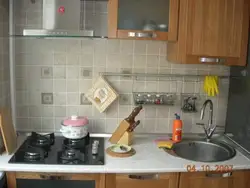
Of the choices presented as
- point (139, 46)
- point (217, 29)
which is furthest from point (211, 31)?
point (139, 46)

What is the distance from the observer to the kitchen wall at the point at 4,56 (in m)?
2.01

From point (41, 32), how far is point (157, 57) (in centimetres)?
89

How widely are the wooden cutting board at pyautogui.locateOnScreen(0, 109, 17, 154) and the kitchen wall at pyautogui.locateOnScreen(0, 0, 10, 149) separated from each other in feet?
0.41

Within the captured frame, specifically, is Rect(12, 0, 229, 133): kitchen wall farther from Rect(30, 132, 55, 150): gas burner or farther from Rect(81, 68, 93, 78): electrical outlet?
Rect(30, 132, 55, 150): gas burner

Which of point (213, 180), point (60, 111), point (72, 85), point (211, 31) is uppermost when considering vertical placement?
Answer: point (211, 31)

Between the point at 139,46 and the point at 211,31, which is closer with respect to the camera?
the point at 211,31

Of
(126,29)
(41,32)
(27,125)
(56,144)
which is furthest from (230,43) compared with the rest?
(27,125)

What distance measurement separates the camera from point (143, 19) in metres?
1.97

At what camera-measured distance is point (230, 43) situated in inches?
77.0

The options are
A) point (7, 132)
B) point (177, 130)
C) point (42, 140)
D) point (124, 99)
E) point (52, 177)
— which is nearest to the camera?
point (52, 177)

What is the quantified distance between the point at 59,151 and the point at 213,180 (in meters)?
0.99

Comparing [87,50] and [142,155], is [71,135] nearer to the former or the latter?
[142,155]

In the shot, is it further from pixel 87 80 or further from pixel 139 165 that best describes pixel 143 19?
pixel 139 165

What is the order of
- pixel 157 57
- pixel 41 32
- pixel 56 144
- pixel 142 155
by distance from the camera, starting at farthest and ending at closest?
pixel 157 57
pixel 56 144
pixel 142 155
pixel 41 32
